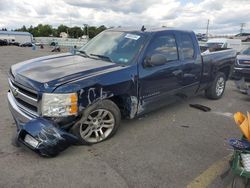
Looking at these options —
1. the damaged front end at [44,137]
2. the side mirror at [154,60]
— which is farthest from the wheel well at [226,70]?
the damaged front end at [44,137]

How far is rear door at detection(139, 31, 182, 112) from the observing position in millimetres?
4234

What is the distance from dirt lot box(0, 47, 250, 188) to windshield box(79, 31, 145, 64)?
1.33 metres

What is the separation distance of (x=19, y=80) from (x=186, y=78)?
3.31 metres

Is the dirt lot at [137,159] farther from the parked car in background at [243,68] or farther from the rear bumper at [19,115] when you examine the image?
the parked car in background at [243,68]

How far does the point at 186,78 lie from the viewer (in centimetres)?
519

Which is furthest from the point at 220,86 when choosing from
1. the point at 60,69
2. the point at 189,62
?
the point at 60,69

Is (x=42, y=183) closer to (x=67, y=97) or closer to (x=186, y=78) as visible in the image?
(x=67, y=97)

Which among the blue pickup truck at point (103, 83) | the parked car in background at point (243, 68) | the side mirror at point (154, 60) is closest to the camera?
the blue pickup truck at point (103, 83)

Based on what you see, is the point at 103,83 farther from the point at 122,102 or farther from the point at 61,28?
the point at 61,28

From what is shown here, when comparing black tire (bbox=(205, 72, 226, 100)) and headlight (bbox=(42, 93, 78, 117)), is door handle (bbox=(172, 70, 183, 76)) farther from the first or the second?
headlight (bbox=(42, 93, 78, 117))

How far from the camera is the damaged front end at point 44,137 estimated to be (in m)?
3.12

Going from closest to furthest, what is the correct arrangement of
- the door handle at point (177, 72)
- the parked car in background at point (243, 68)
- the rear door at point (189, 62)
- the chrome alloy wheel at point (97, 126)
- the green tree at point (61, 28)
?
the chrome alloy wheel at point (97, 126) < the door handle at point (177, 72) < the rear door at point (189, 62) < the parked car in background at point (243, 68) < the green tree at point (61, 28)

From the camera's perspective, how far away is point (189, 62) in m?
5.21

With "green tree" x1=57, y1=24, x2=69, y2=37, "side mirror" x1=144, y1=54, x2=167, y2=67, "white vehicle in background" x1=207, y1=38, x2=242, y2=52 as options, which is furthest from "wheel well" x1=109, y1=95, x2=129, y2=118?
"green tree" x1=57, y1=24, x2=69, y2=37
